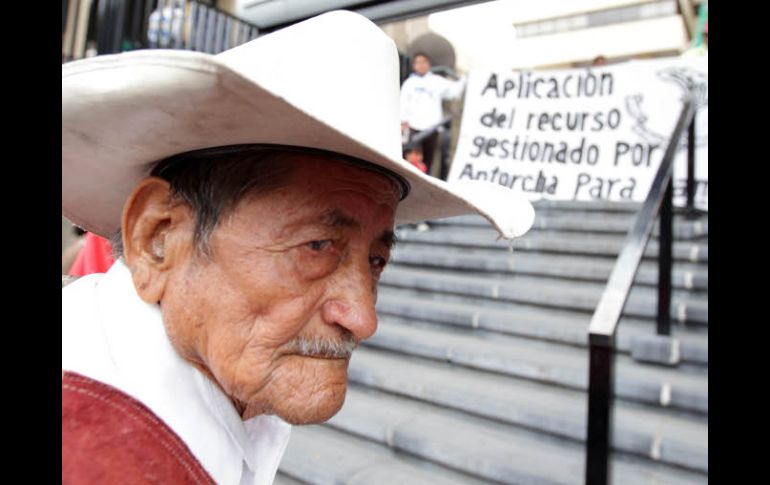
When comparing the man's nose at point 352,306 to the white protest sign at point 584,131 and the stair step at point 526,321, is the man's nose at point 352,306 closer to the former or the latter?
the stair step at point 526,321

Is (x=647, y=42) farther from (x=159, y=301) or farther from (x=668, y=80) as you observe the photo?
(x=159, y=301)

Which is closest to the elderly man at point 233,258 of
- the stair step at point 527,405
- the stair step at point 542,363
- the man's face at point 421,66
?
the stair step at point 527,405

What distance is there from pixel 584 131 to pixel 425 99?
7.02 feet

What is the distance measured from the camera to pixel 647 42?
16.3 meters

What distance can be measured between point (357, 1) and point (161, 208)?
1.77 m

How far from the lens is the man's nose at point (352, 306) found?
3.07ft

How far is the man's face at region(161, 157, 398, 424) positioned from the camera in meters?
0.89

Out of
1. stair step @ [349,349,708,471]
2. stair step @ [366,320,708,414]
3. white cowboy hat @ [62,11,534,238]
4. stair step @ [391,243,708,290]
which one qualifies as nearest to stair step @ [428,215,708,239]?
stair step @ [391,243,708,290]

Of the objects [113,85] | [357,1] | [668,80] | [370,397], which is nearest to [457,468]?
[370,397]

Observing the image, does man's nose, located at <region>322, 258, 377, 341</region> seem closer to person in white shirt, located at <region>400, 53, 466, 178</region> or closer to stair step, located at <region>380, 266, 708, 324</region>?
stair step, located at <region>380, 266, 708, 324</region>

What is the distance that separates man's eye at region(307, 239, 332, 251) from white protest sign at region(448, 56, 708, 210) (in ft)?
16.7

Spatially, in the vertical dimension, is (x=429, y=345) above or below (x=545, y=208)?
below

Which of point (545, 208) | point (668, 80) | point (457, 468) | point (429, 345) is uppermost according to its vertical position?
point (668, 80)

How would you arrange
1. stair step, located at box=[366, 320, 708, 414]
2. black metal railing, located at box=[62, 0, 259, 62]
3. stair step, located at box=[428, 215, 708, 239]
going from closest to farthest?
stair step, located at box=[366, 320, 708, 414]
stair step, located at box=[428, 215, 708, 239]
black metal railing, located at box=[62, 0, 259, 62]
